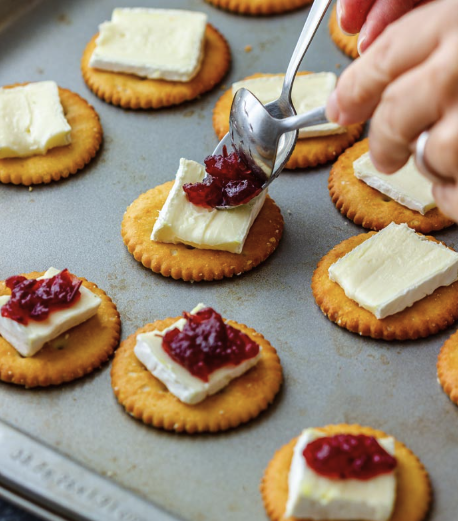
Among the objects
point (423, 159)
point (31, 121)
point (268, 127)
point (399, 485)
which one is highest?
point (423, 159)

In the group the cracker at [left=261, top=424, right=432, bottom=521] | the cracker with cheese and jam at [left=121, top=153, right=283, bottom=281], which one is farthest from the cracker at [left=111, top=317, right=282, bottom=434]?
the cracker with cheese and jam at [left=121, top=153, right=283, bottom=281]

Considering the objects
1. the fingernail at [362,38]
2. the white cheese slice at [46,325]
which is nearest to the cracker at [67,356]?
the white cheese slice at [46,325]

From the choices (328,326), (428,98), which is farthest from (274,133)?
(428,98)

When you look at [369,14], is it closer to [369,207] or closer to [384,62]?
[369,207]

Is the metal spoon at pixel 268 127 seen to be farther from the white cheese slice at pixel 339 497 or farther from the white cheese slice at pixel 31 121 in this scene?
the white cheese slice at pixel 339 497

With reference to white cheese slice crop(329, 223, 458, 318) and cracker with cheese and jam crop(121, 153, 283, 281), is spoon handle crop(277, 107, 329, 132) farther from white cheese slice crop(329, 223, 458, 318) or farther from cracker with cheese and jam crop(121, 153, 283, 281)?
white cheese slice crop(329, 223, 458, 318)

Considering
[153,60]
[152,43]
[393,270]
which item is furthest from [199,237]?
[152,43]

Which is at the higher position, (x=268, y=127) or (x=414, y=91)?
(x=414, y=91)
